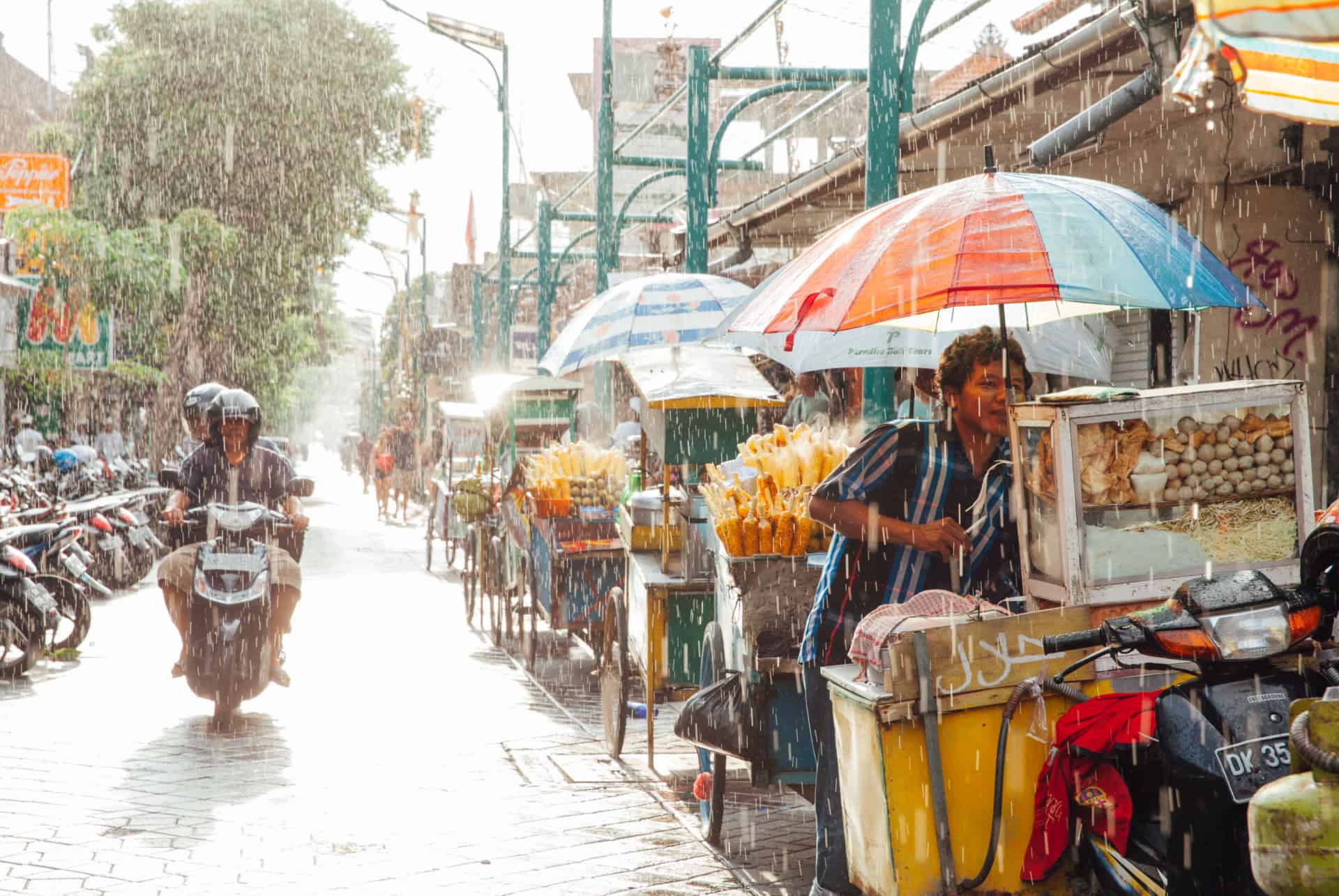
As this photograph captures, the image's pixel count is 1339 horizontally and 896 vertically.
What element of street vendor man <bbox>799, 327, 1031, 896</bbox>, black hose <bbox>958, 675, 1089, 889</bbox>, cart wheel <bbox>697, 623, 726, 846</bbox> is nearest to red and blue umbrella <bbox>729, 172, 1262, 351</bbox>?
street vendor man <bbox>799, 327, 1031, 896</bbox>

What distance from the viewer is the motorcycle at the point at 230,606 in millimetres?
7641

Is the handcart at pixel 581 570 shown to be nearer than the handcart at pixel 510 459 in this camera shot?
Yes

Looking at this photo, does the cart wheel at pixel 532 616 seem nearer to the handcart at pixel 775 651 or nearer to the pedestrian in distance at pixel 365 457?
the handcart at pixel 775 651

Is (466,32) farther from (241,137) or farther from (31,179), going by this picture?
(241,137)

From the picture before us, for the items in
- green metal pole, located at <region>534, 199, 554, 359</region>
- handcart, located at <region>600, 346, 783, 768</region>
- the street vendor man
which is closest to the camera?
the street vendor man

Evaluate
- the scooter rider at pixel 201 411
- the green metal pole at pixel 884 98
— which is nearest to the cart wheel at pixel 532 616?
the scooter rider at pixel 201 411

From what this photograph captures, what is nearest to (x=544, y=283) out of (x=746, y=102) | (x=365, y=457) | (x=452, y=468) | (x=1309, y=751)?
(x=452, y=468)

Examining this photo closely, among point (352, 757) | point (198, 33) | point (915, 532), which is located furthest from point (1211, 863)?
point (198, 33)

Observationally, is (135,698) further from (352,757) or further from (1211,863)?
(1211,863)

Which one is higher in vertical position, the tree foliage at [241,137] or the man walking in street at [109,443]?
the tree foliage at [241,137]

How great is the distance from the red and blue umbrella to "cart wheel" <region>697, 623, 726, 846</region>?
1.93 m

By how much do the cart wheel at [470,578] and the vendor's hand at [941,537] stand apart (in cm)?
908

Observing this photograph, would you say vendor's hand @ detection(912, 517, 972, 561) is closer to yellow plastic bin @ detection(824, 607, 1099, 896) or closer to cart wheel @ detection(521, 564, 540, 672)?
yellow plastic bin @ detection(824, 607, 1099, 896)

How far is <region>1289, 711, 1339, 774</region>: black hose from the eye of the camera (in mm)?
2053
